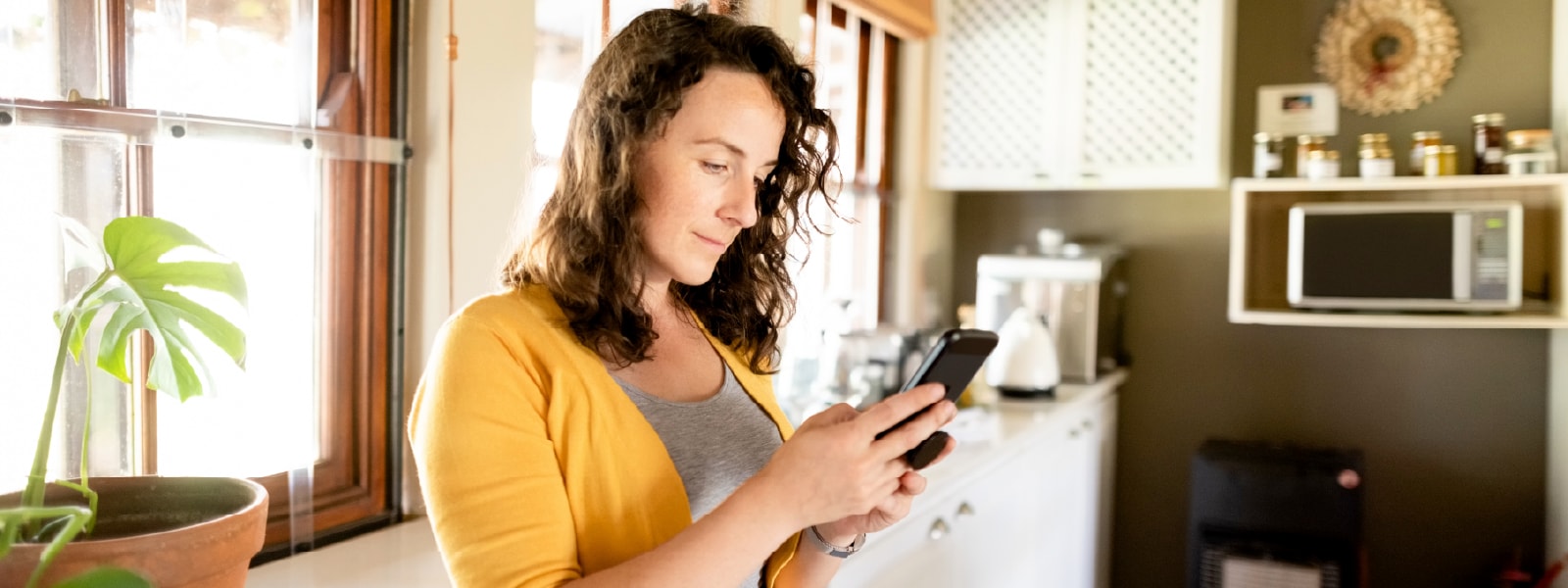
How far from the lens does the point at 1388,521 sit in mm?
2904

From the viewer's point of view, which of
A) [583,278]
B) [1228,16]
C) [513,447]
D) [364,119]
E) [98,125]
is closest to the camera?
[513,447]

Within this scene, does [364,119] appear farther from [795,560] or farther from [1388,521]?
[1388,521]

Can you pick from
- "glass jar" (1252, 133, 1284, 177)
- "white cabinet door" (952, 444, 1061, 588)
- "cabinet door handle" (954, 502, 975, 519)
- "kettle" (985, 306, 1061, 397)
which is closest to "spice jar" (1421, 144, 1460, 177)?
"glass jar" (1252, 133, 1284, 177)

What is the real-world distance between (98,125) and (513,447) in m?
0.63

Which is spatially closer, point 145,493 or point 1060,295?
point 145,493

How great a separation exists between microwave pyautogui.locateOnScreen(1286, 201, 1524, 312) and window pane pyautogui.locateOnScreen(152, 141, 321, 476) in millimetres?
2267

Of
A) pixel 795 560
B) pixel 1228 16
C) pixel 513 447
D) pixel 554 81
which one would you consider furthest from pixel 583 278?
pixel 1228 16

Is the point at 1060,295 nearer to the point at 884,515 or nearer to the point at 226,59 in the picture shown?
the point at 884,515

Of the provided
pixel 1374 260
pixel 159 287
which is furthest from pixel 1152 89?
pixel 159 287

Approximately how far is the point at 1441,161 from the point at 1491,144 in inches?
4.3

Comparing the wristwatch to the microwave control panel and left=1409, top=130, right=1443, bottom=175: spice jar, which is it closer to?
the microwave control panel

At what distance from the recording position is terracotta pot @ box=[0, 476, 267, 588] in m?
0.61

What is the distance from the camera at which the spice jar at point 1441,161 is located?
102 inches

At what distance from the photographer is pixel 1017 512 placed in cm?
222
